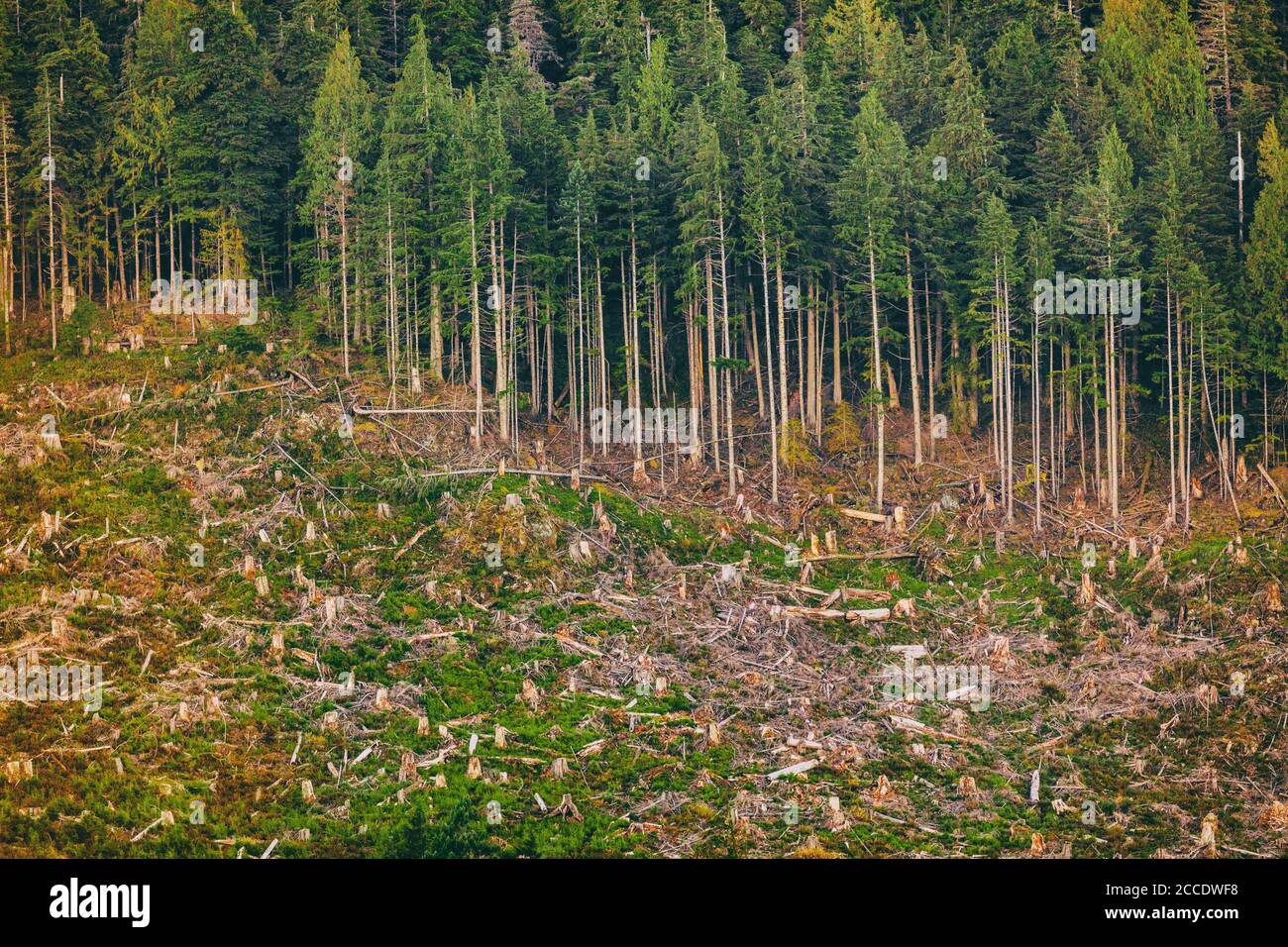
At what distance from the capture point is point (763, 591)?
4094cm

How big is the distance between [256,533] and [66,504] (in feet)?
19.5

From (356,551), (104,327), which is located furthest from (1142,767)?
(104,327)
